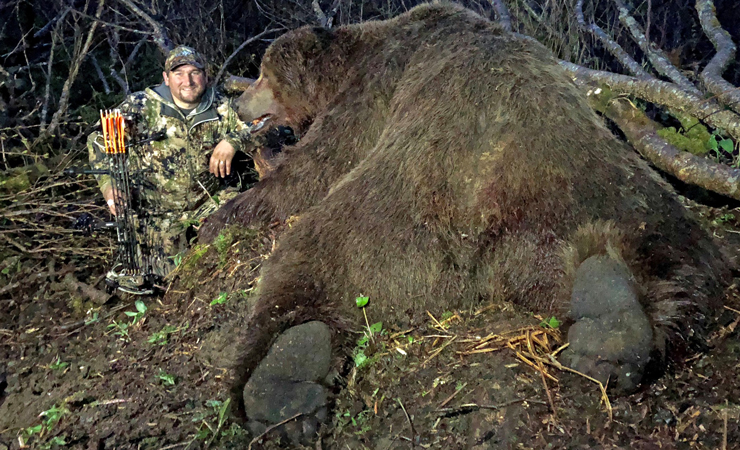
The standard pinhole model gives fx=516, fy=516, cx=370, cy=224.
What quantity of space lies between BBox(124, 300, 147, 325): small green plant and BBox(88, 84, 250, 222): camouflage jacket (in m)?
0.99

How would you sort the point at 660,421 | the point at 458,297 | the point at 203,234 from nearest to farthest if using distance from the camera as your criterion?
the point at 660,421 → the point at 458,297 → the point at 203,234

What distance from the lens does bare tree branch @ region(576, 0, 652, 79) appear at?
13.5 feet

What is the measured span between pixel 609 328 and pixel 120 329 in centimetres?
307

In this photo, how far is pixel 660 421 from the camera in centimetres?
177

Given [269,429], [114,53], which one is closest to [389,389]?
[269,429]

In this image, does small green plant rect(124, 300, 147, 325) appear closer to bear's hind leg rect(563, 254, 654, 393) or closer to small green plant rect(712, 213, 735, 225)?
bear's hind leg rect(563, 254, 654, 393)

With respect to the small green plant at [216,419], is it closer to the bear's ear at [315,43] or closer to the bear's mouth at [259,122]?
the bear's mouth at [259,122]

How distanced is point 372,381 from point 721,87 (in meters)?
2.76

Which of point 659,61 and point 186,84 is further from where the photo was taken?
point 186,84

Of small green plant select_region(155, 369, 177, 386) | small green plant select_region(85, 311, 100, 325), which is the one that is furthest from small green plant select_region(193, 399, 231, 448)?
small green plant select_region(85, 311, 100, 325)

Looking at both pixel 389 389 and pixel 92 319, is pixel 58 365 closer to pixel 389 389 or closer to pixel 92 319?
pixel 92 319

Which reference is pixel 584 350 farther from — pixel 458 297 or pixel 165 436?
pixel 165 436

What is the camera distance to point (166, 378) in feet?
8.98

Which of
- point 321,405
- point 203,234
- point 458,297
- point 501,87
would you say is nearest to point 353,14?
point 203,234
